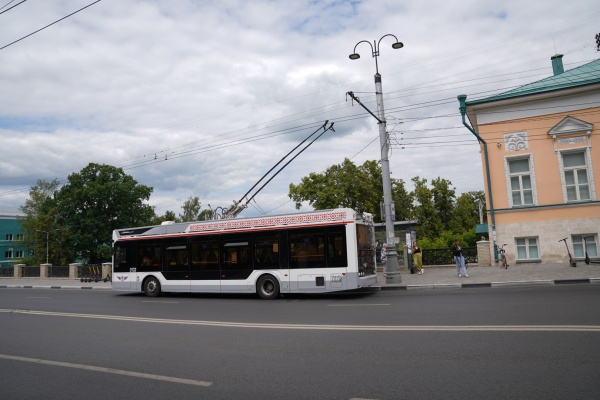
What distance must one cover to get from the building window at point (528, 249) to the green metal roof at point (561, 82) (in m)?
7.19

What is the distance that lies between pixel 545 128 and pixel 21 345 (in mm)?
22503

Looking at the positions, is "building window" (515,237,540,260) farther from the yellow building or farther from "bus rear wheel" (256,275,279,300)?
"bus rear wheel" (256,275,279,300)

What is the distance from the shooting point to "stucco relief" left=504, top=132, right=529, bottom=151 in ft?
70.3

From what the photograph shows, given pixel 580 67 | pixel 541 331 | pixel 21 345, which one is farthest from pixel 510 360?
pixel 580 67

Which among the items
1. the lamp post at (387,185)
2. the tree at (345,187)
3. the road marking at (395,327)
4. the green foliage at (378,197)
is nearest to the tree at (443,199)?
the green foliage at (378,197)

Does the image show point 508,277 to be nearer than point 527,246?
Yes

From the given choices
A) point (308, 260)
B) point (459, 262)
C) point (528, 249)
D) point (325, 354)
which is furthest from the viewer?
point (528, 249)

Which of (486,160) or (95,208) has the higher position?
(95,208)

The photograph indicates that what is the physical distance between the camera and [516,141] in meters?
21.6

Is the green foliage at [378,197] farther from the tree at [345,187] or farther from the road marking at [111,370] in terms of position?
A: the road marking at [111,370]

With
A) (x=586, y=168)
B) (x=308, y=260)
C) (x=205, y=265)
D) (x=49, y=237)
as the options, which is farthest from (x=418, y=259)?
(x=49, y=237)

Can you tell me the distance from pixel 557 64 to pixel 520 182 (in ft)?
27.6

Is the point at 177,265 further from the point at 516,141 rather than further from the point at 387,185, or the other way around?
the point at 516,141

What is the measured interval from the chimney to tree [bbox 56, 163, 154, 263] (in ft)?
161
